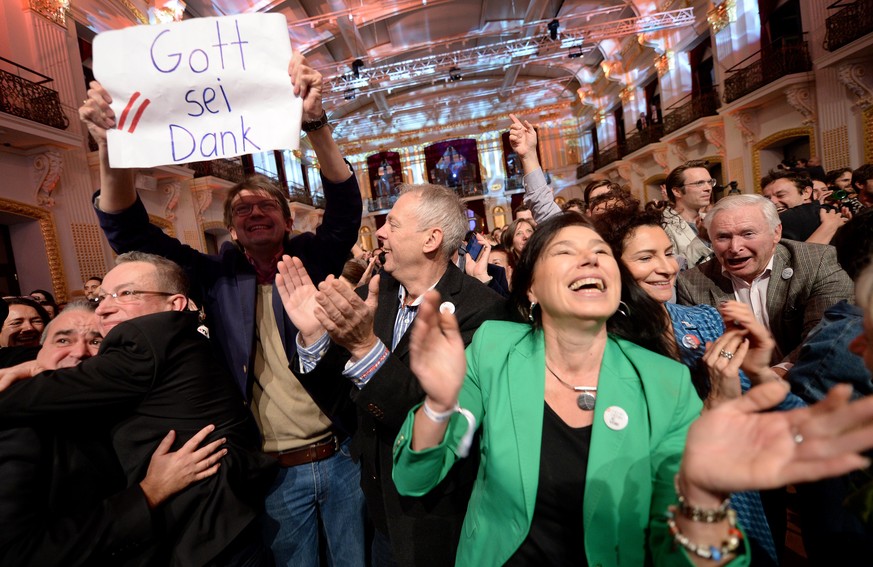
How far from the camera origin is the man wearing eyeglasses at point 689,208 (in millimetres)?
3305

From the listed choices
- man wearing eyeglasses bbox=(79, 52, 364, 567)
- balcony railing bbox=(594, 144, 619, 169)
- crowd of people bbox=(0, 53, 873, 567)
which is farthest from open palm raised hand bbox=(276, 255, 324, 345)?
balcony railing bbox=(594, 144, 619, 169)

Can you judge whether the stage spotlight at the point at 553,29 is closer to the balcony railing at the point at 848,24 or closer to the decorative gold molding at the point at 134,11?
the balcony railing at the point at 848,24

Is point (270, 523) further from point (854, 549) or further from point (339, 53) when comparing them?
point (339, 53)

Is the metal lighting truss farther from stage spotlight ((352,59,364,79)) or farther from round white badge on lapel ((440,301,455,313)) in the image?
round white badge on lapel ((440,301,455,313))

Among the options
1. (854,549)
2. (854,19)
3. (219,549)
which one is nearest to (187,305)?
(219,549)

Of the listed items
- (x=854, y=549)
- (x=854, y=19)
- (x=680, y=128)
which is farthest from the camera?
(x=680, y=128)

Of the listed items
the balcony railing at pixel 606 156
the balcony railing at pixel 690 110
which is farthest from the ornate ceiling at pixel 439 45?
the balcony railing at pixel 606 156

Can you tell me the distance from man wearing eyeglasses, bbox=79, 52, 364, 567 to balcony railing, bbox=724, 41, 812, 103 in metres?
12.6

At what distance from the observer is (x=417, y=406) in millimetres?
1339

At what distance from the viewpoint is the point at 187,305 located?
1.81 metres

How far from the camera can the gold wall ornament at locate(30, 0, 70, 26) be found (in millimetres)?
7865

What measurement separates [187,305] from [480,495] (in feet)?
4.16

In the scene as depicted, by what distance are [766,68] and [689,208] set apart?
1022cm

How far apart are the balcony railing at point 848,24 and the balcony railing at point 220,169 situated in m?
13.0
